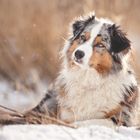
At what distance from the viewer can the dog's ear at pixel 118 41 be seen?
22.1 feet

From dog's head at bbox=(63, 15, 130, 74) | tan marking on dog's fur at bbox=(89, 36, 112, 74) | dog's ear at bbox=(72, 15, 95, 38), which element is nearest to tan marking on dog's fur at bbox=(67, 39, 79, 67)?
dog's head at bbox=(63, 15, 130, 74)

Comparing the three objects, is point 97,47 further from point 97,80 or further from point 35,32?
point 35,32

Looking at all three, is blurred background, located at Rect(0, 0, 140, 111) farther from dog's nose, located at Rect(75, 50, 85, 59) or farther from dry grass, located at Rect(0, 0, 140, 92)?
dog's nose, located at Rect(75, 50, 85, 59)

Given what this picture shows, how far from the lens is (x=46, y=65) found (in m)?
11.8

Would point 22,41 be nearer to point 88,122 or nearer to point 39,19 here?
point 39,19

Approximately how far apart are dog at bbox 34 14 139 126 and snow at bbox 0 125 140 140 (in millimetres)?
1768

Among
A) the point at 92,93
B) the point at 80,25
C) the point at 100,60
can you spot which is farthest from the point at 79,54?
the point at 80,25

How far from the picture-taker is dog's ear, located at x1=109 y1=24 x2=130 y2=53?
6.74 metres

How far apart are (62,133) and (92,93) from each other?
230 cm

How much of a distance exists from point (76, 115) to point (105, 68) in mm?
574

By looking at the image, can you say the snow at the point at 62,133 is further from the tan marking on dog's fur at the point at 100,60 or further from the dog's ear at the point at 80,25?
the dog's ear at the point at 80,25

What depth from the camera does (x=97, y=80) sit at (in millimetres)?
6703

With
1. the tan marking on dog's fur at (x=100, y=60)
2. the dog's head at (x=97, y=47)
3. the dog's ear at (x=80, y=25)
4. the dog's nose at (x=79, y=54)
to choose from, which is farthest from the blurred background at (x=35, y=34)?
the dog's nose at (x=79, y=54)

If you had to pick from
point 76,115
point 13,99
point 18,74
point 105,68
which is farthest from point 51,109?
point 18,74
